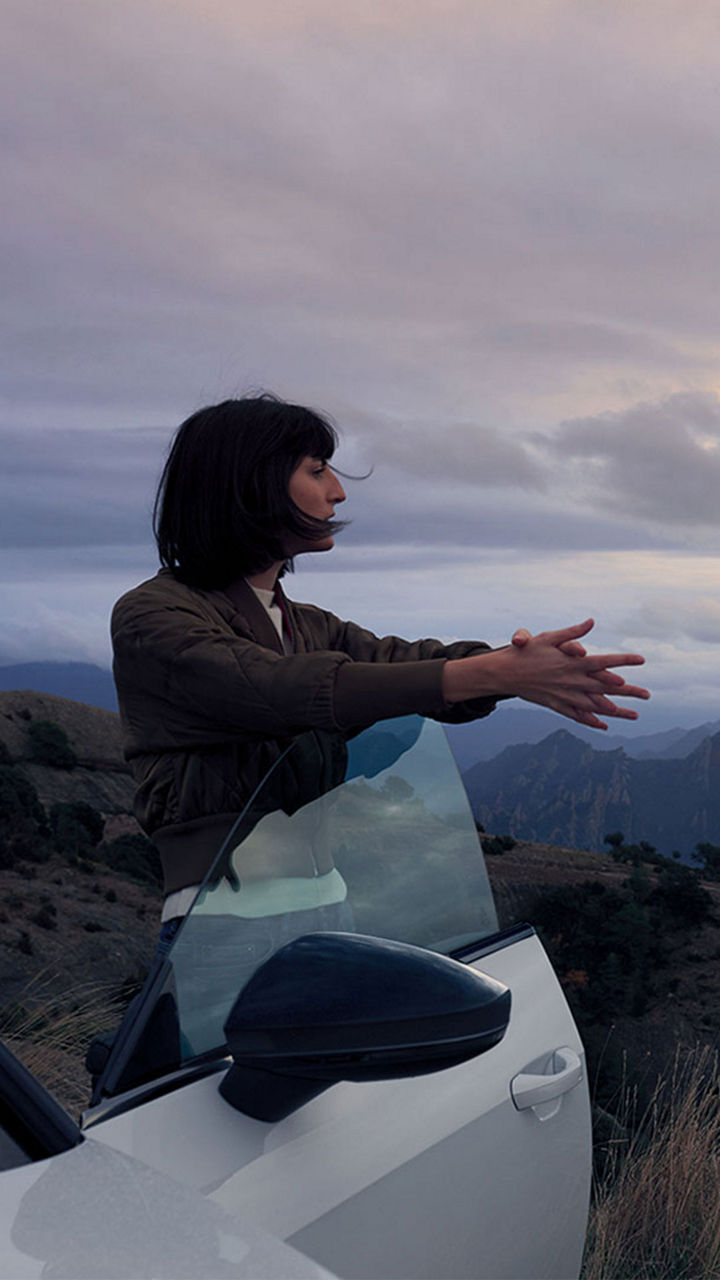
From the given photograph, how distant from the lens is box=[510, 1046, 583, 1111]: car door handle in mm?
1572

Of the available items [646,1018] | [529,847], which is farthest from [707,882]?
[646,1018]

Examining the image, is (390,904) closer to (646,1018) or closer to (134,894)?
(646,1018)

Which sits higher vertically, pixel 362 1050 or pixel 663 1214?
pixel 362 1050

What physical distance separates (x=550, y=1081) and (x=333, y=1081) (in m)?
0.57

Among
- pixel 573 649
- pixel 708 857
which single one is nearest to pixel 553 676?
pixel 573 649

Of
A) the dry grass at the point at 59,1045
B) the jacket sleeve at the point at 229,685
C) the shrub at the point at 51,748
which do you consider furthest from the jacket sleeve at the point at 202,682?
the shrub at the point at 51,748

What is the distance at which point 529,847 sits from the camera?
73.4ft

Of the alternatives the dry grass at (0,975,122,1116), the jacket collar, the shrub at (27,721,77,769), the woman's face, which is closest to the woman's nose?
the woman's face

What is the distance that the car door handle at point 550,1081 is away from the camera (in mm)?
1572

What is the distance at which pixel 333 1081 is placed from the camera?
3.79 feet

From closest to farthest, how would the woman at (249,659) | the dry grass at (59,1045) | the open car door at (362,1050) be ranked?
the open car door at (362,1050) → the woman at (249,659) → the dry grass at (59,1045)

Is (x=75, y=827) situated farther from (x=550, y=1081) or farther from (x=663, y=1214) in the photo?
(x=550, y=1081)

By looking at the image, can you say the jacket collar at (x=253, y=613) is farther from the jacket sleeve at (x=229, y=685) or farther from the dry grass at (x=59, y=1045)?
the dry grass at (x=59, y=1045)

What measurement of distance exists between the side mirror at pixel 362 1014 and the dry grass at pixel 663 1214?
2.61m
